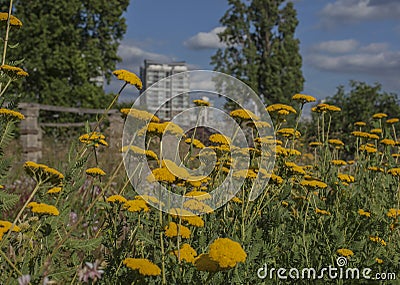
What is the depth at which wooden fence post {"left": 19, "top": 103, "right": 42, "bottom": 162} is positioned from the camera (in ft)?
28.9

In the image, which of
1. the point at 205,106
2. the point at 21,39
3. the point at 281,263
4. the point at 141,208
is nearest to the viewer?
the point at 141,208

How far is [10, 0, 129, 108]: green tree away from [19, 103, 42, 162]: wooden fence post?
751cm

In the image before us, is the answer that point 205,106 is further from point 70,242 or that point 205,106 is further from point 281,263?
point 70,242

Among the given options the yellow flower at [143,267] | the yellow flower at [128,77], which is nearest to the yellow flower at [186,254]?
the yellow flower at [143,267]

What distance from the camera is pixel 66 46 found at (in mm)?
17844

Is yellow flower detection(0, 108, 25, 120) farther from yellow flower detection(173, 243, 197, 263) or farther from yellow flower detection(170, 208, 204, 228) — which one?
yellow flower detection(173, 243, 197, 263)

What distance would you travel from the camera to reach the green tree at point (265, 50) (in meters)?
22.6

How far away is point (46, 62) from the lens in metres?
17.0

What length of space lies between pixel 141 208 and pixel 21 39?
1647cm

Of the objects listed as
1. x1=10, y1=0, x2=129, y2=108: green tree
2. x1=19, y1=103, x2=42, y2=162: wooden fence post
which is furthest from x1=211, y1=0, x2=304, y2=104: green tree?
x1=19, y1=103, x2=42, y2=162: wooden fence post

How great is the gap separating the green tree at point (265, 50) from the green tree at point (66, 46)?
20.0 ft

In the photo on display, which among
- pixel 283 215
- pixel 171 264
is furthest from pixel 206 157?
pixel 171 264
